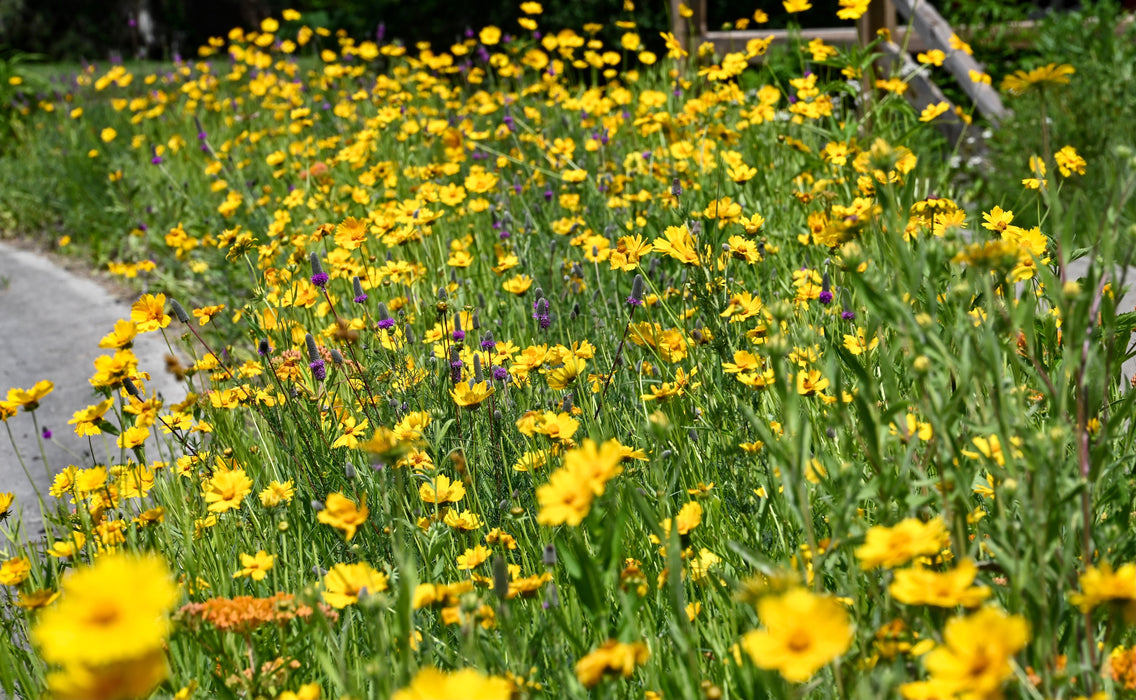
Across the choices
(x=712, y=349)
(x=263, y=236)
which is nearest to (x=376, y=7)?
(x=263, y=236)

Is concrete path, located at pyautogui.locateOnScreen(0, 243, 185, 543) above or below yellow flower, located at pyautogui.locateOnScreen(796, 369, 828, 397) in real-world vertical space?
below

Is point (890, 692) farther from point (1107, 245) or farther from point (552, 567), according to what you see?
point (552, 567)

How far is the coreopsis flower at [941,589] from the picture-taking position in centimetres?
92

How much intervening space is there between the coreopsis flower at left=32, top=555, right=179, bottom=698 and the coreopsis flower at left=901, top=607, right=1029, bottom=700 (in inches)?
25.7

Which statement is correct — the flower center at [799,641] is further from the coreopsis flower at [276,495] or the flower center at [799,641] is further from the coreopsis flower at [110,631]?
the coreopsis flower at [276,495]

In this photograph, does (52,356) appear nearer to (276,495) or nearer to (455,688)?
(276,495)

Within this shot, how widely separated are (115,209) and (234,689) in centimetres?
431

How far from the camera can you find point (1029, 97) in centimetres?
463

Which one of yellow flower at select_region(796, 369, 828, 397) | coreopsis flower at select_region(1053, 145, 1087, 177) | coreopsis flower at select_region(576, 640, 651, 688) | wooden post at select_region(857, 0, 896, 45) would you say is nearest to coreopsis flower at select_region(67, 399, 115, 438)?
coreopsis flower at select_region(576, 640, 651, 688)

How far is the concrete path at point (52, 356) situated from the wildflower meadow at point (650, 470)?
94mm

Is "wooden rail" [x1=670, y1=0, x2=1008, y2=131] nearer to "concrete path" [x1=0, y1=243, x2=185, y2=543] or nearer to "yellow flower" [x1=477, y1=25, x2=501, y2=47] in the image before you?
"yellow flower" [x1=477, y1=25, x2=501, y2=47]

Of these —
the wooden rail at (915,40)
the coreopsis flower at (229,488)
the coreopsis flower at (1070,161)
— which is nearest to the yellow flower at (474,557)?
the coreopsis flower at (229,488)

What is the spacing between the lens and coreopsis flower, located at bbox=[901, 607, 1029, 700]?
2.65 feet

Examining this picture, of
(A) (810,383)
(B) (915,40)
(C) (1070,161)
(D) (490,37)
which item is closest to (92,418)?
(A) (810,383)
